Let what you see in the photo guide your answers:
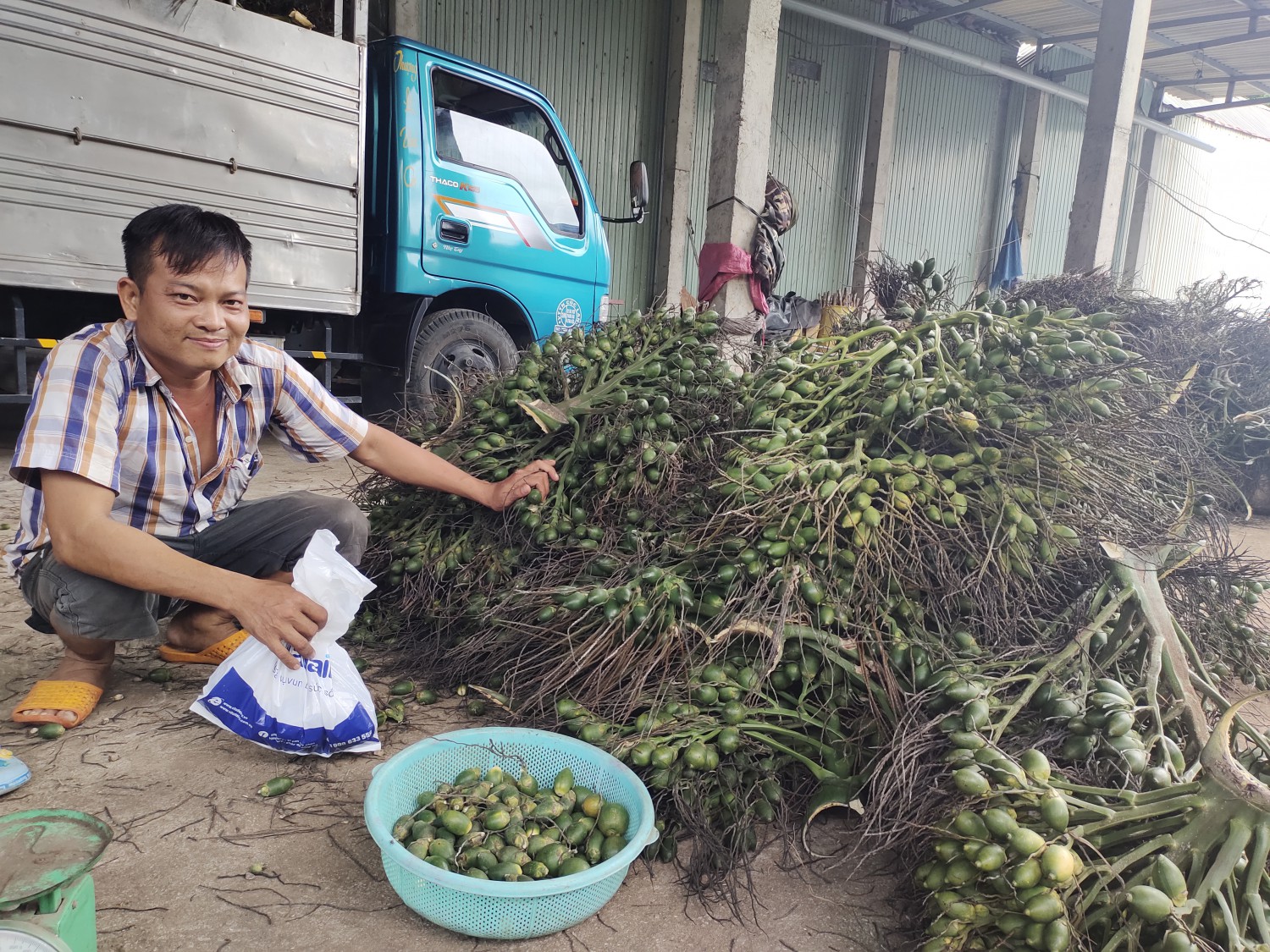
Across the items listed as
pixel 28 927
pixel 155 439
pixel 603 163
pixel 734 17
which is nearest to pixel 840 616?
pixel 28 927

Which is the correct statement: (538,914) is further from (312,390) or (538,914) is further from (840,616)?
(312,390)

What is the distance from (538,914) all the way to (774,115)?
1032 centimetres

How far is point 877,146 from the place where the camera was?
36.0ft

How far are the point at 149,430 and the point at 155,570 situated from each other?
42 cm

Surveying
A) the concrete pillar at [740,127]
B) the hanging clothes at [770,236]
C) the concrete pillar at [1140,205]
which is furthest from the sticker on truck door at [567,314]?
the concrete pillar at [1140,205]

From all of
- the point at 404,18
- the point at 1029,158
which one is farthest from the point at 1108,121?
the point at 404,18

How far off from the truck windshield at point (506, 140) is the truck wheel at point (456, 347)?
84 centimetres

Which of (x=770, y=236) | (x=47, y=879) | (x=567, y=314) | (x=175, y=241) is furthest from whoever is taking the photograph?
(x=770, y=236)

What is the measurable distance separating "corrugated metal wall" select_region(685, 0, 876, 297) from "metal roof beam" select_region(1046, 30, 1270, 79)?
3056mm

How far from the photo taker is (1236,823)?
1264 millimetres

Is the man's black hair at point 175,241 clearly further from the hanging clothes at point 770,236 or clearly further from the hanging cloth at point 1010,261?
the hanging cloth at point 1010,261

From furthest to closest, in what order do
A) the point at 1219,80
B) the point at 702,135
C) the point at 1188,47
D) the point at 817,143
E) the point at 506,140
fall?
the point at 1219,80
the point at 1188,47
the point at 817,143
the point at 702,135
the point at 506,140

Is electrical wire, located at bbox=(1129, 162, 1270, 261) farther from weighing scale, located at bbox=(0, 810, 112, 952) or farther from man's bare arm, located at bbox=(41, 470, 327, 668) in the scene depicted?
weighing scale, located at bbox=(0, 810, 112, 952)

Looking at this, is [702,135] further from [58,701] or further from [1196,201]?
[1196,201]
